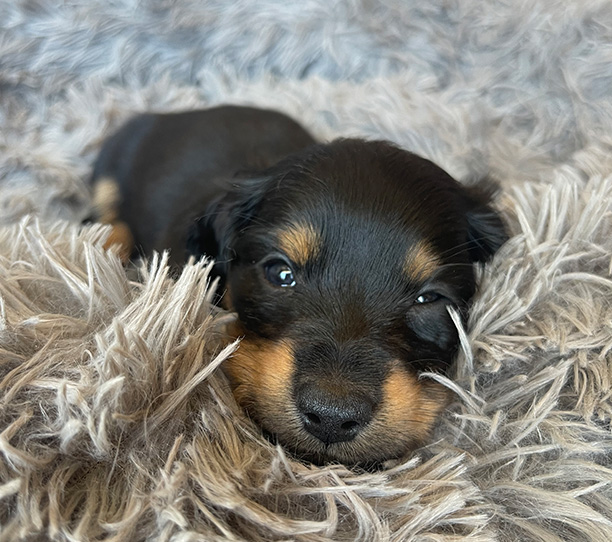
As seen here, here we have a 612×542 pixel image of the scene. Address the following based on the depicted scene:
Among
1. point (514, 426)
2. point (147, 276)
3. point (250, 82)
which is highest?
point (147, 276)

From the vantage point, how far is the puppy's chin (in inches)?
37.0

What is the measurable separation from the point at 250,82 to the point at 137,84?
0.46m

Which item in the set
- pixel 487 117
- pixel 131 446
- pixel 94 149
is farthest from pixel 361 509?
pixel 94 149

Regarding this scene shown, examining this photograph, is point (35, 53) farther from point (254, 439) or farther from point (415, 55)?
point (254, 439)

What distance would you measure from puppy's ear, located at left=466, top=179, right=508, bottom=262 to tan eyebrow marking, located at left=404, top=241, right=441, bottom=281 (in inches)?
6.5

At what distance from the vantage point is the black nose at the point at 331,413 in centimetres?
90

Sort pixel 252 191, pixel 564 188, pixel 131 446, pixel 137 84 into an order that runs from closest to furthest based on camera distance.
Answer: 1. pixel 131 446
2. pixel 564 188
3. pixel 252 191
4. pixel 137 84

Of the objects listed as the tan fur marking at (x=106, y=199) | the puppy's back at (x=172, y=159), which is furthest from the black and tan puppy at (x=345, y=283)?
the tan fur marking at (x=106, y=199)

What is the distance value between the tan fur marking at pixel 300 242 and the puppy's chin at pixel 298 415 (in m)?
0.19

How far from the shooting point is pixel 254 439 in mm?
881

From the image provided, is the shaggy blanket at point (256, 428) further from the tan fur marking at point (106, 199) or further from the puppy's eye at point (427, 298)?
the tan fur marking at point (106, 199)

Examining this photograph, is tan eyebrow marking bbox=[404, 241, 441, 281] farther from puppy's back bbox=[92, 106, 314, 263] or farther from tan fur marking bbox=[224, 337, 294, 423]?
puppy's back bbox=[92, 106, 314, 263]

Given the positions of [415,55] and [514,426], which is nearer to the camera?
[514,426]

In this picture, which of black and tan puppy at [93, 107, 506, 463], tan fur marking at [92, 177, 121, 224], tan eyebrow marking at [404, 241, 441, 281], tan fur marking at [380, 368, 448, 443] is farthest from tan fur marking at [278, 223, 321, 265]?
tan fur marking at [92, 177, 121, 224]
